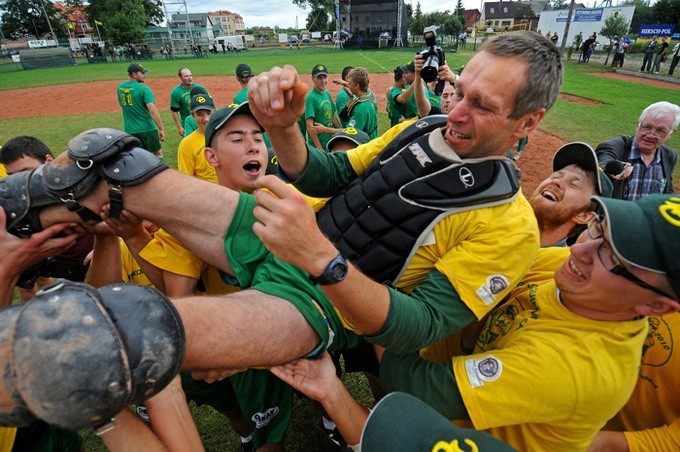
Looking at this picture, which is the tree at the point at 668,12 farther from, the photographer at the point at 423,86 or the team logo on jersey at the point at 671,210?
the team logo on jersey at the point at 671,210

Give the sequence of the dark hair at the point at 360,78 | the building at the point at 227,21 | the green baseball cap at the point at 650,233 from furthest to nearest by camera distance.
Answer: the building at the point at 227,21, the dark hair at the point at 360,78, the green baseball cap at the point at 650,233

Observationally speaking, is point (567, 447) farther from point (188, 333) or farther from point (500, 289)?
point (188, 333)

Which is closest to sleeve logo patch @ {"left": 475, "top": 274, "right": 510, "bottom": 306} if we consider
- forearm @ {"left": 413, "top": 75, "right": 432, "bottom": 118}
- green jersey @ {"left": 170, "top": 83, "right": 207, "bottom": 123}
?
forearm @ {"left": 413, "top": 75, "right": 432, "bottom": 118}

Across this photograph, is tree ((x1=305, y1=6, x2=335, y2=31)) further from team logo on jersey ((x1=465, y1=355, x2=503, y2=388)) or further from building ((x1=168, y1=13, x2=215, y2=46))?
team logo on jersey ((x1=465, y1=355, x2=503, y2=388))

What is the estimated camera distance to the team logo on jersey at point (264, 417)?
241cm

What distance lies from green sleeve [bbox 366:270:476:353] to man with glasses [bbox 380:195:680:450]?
0.21 metres

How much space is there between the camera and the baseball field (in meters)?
3.32

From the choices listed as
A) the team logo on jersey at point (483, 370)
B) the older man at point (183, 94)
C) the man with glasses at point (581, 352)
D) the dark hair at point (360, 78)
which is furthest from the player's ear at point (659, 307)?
the older man at point (183, 94)

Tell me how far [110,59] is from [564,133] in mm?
52892

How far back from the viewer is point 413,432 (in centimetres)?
113

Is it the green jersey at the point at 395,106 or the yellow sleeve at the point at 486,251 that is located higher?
the yellow sleeve at the point at 486,251

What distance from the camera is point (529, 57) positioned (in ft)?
5.59

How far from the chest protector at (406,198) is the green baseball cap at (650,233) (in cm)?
43

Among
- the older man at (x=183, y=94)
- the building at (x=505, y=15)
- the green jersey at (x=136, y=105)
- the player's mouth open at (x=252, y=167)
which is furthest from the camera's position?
the building at (x=505, y=15)
